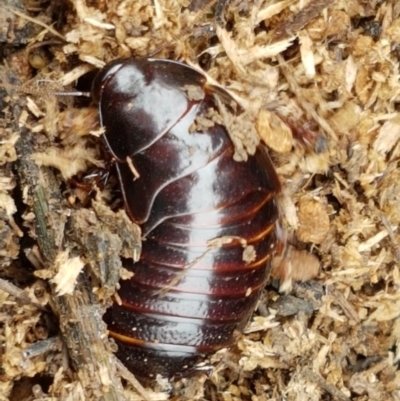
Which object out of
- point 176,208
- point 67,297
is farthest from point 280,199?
point 67,297

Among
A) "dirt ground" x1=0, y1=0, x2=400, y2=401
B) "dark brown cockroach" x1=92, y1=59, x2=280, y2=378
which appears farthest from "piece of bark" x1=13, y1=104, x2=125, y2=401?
"dark brown cockroach" x1=92, y1=59, x2=280, y2=378

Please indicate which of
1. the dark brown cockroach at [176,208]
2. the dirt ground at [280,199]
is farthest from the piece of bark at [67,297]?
the dark brown cockroach at [176,208]

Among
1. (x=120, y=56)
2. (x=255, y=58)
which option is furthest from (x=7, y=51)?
(x=255, y=58)

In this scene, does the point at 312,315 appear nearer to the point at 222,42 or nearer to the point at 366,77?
the point at 366,77

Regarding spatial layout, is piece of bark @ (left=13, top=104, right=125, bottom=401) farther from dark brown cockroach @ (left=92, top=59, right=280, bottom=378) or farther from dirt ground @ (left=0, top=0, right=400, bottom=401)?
dark brown cockroach @ (left=92, top=59, right=280, bottom=378)

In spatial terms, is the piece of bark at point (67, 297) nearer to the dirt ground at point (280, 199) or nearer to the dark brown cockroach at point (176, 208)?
the dirt ground at point (280, 199)

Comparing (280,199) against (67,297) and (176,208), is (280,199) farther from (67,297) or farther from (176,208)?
(67,297)
